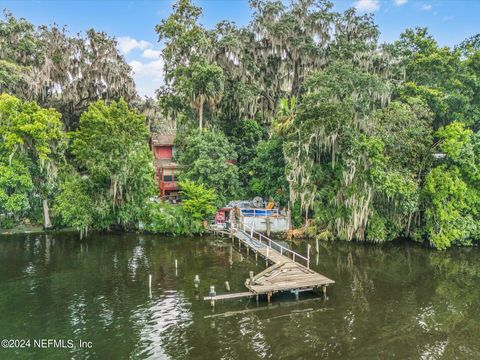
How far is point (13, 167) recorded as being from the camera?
29344 millimetres

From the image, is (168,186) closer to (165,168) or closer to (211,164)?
(165,168)

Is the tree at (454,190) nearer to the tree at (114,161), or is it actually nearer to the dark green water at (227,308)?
the dark green water at (227,308)

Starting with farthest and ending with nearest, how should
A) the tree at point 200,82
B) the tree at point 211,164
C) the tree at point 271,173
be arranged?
the tree at point 200,82
the tree at point 271,173
the tree at point 211,164

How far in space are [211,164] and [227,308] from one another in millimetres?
17163

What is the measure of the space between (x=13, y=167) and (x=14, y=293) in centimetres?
1410

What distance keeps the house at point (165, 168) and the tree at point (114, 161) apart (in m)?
8.24

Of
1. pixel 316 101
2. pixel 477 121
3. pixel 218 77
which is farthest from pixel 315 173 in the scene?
pixel 477 121

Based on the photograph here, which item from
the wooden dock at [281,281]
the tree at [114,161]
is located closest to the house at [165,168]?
the tree at [114,161]

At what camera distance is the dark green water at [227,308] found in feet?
46.8

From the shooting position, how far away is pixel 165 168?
4038cm

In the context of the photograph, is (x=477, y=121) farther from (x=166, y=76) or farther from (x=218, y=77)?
(x=166, y=76)

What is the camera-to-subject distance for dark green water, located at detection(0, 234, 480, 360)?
1425 centimetres

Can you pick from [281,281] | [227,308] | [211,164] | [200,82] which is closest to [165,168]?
[211,164]

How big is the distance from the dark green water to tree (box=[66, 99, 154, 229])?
5036 mm
